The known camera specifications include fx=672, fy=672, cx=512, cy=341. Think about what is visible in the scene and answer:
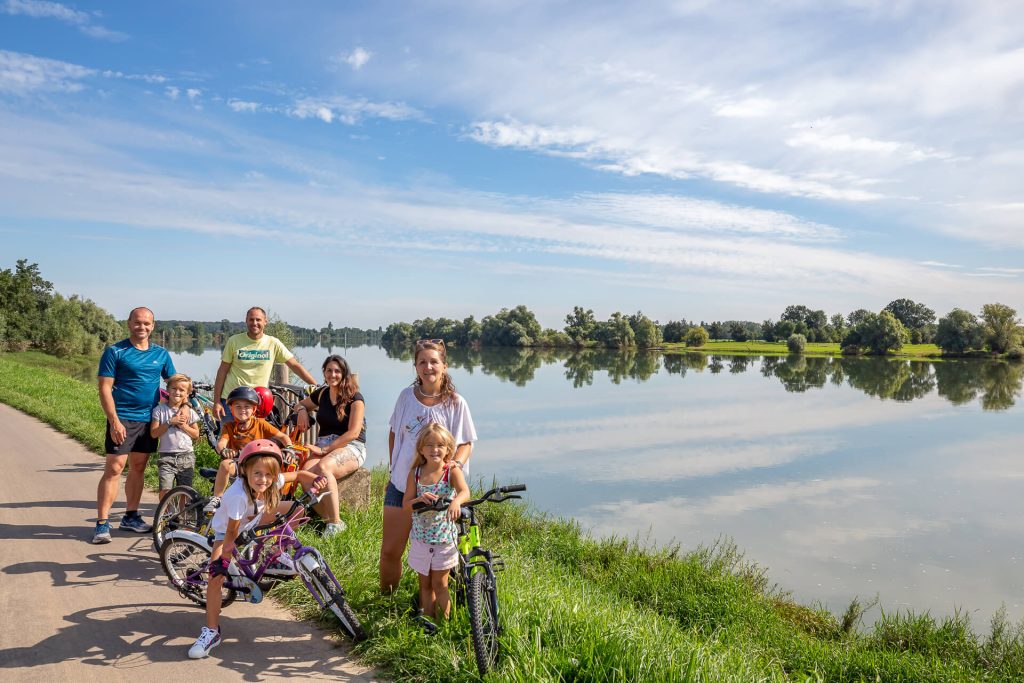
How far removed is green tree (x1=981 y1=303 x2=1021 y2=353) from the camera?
233ft

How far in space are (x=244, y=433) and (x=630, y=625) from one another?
10.6 feet

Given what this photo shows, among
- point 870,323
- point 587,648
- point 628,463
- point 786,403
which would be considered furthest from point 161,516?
point 870,323

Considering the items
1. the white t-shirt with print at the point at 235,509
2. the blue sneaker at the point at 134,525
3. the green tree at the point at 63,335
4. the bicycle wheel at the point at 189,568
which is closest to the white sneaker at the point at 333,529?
the bicycle wheel at the point at 189,568

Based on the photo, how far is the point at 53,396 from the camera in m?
13.4

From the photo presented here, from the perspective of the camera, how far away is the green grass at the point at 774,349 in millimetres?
76463

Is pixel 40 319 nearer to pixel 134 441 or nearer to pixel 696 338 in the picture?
pixel 134 441

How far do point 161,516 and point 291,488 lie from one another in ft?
3.13

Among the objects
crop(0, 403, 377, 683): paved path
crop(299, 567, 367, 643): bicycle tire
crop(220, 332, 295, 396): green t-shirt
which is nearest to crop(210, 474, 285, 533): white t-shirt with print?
crop(299, 567, 367, 643): bicycle tire

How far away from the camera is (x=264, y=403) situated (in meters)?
5.88

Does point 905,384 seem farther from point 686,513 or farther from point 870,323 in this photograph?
point 870,323

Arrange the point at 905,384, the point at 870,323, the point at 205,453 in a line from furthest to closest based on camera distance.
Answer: the point at 870,323 < the point at 905,384 < the point at 205,453

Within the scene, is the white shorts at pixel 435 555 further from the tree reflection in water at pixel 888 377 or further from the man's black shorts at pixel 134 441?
the tree reflection in water at pixel 888 377

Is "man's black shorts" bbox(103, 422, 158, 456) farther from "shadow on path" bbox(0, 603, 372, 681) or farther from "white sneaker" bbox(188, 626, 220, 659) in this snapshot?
"white sneaker" bbox(188, 626, 220, 659)

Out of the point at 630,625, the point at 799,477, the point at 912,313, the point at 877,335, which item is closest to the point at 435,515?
the point at 630,625
